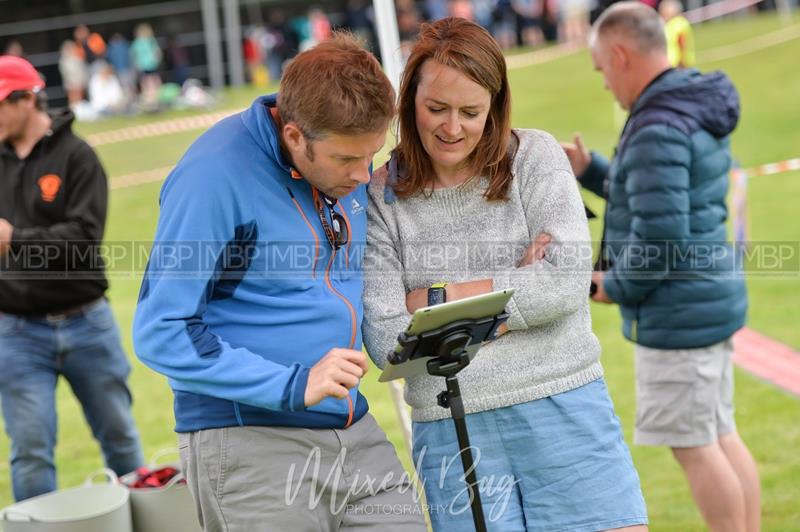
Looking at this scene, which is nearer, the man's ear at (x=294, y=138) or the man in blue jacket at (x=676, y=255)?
the man's ear at (x=294, y=138)

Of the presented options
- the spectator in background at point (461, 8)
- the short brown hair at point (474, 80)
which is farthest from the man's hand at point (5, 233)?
the spectator in background at point (461, 8)

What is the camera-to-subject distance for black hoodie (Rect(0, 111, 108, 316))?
4746 mm

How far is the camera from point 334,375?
8.64ft

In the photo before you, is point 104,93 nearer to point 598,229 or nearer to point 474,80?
point 598,229

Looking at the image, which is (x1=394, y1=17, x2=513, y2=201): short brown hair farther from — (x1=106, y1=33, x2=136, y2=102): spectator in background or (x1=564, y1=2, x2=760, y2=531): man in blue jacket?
(x1=106, y1=33, x2=136, y2=102): spectator in background

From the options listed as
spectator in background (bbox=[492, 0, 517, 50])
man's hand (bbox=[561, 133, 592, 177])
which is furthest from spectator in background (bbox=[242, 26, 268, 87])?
man's hand (bbox=[561, 133, 592, 177])

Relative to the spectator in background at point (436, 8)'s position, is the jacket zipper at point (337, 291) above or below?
below

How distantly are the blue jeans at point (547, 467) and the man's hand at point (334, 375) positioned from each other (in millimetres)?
534

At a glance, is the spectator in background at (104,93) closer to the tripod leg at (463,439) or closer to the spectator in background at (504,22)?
the spectator in background at (504,22)

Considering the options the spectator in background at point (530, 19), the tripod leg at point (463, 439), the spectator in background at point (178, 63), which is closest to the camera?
the tripod leg at point (463, 439)

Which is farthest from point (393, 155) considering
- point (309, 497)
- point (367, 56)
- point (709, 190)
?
point (709, 190)

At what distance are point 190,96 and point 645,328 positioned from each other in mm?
21134

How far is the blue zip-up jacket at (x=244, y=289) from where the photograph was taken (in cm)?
266

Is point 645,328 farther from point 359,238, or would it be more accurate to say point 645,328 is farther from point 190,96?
point 190,96
